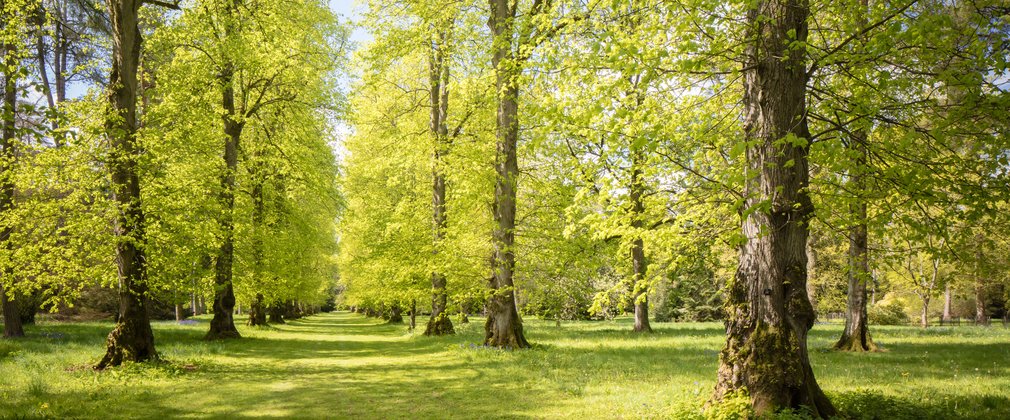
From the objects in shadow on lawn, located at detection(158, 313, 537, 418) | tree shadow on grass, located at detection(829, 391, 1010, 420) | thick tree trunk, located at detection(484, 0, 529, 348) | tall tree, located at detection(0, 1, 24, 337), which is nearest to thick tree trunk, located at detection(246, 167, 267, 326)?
shadow on lawn, located at detection(158, 313, 537, 418)

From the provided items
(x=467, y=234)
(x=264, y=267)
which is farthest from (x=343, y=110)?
(x=467, y=234)

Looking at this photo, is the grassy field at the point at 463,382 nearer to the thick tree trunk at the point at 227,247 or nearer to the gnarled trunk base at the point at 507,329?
the gnarled trunk base at the point at 507,329

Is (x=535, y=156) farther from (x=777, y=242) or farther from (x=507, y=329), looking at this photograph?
(x=777, y=242)

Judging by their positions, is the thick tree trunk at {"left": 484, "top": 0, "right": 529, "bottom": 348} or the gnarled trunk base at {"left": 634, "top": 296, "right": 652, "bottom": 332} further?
the gnarled trunk base at {"left": 634, "top": 296, "right": 652, "bottom": 332}

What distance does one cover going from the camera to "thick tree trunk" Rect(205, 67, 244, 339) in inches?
744

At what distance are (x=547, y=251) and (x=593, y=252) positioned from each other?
4.23 feet

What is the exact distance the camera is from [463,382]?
1123 cm

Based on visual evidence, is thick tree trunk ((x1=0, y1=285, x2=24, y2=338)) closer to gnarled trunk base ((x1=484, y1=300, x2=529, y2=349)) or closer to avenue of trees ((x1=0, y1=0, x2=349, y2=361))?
avenue of trees ((x1=0, y1=0, x2=349, y2=361))

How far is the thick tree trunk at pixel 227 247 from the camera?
62.0 ft

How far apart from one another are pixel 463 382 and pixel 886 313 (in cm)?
3642

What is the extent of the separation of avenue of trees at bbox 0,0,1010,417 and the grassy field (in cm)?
131

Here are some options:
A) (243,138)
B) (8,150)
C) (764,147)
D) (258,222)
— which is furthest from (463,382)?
(243,138)

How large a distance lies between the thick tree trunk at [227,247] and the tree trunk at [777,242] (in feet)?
53.5

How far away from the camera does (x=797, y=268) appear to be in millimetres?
6637
